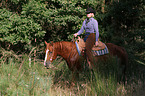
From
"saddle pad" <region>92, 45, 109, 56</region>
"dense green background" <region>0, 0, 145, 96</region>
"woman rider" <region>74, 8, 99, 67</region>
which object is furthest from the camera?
"dense green background" <region>0, 0, 145, 96</region>

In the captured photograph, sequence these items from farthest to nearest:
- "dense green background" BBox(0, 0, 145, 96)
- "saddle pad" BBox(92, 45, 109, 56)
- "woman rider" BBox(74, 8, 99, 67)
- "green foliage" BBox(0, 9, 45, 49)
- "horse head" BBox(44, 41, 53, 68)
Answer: "green foliage" BBox(0, 9, 45, 49) < "dense green background" BBox(0, 0, 145, 96) < "saddle pad" BBox(92, 45, 109, 56) < "woman rider" BBox(74, 8, 99, 67) < "horse head" BBox(44, 41, 53, 68)

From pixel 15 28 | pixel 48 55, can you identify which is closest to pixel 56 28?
pixel 15 28

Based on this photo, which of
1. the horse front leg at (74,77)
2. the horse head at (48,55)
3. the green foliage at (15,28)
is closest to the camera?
the horse head at (48,55)

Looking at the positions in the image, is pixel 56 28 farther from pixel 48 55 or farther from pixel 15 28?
pixel 48 55

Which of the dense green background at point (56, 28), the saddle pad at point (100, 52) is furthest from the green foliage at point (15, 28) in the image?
the saddle pad at point (100, 52)

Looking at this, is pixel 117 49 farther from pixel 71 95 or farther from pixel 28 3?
pixel 28 3

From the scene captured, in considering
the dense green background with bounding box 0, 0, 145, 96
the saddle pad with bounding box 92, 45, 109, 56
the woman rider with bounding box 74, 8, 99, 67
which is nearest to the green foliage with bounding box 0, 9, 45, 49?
the dense green background with bounding box 0, 0, 145, 96

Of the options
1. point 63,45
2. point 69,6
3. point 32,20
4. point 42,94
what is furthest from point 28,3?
point 42,94

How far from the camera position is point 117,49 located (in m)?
6.59

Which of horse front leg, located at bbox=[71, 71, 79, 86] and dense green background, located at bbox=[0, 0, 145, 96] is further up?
dense green background, located at bbox=[0, 0, 145, 96]

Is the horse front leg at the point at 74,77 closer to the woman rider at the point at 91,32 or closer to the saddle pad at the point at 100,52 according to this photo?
the woman rider at the point at 91,32

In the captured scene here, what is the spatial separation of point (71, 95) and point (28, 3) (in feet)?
18.9

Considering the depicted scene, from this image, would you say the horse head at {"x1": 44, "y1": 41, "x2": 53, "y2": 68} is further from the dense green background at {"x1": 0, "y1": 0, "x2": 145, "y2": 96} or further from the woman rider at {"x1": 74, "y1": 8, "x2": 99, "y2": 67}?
the woman rider at {"x1": 74, "y1": 8, "x2": 99, "y2": 67}

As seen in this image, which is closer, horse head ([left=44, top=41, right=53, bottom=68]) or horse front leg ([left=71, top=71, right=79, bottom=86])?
horse head ([left=44, top=41, right=53, bottom=68])
